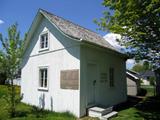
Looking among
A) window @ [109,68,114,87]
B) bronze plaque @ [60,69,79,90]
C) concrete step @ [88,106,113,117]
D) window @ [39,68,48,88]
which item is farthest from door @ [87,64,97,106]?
window @ [39,68,48,88]

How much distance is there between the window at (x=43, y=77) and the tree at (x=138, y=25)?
208 inches

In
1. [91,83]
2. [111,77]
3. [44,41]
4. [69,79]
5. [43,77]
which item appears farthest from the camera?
[111,77]

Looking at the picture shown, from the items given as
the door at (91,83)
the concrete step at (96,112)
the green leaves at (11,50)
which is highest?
the green leaves at (11,50)

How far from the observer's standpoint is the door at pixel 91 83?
38.7 ft

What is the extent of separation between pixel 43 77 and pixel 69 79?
338 centimetres

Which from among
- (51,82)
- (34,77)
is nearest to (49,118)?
(51,82)

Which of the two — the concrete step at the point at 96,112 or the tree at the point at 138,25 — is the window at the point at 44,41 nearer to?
the tree at the point at 138,25

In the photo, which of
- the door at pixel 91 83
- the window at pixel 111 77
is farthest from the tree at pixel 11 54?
the window at pixel 111 77

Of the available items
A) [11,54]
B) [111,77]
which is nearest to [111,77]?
[111,77]

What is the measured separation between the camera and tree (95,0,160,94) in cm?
1045

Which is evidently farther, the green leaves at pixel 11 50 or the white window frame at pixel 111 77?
the white window frame at pixel 111 77

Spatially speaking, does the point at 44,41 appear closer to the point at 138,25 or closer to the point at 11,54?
the point at 11,54

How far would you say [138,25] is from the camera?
36.5 ft

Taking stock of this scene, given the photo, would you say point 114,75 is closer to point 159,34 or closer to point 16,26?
point 159,34
